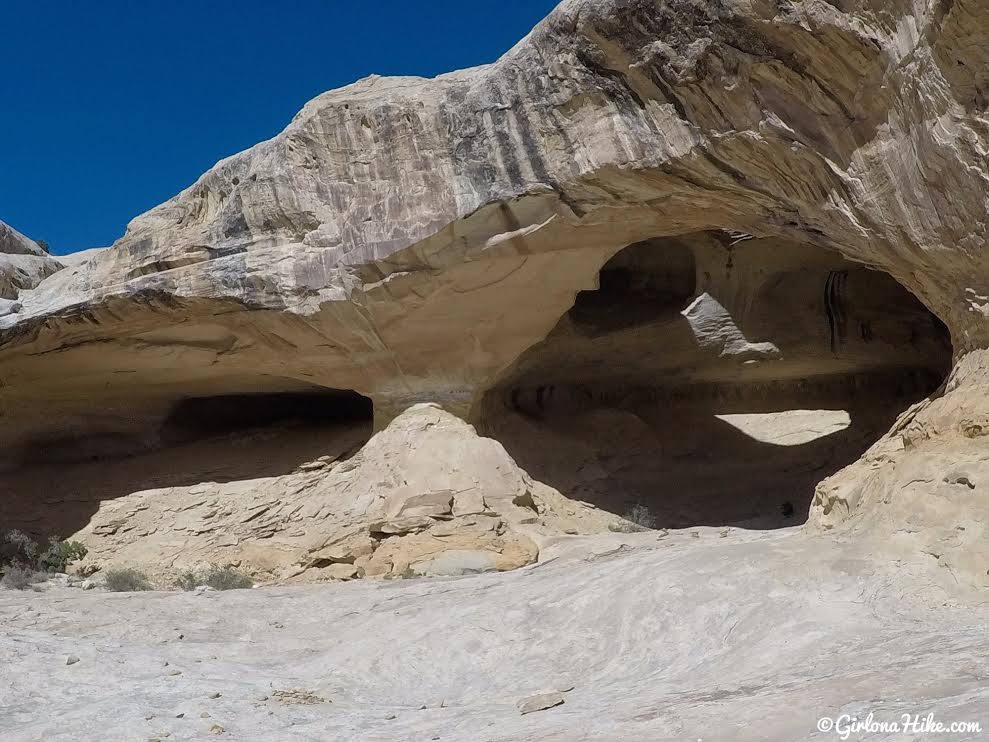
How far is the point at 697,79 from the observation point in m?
7.20

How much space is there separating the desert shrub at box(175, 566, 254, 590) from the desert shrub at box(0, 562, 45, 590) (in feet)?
4.51

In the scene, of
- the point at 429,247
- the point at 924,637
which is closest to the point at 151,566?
the point at 429,247

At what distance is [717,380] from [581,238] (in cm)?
465

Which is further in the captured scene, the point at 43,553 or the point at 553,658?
the point at 43,553

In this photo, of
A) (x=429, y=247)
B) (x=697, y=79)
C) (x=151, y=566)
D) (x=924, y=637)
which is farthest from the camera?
(x=151, y=566)

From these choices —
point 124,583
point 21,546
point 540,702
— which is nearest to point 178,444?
point 21,546

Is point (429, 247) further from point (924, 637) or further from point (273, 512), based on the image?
point (924, 637)

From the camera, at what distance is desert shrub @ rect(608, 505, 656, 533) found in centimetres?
988

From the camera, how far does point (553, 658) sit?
16.2 feet

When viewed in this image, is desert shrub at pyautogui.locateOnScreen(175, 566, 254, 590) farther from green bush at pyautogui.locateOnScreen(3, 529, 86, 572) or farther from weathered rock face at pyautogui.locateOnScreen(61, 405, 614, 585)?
green bush at pyautogui.locateOnScreen(3, 529, 86, 572)

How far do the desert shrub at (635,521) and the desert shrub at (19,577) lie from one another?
5.87 m

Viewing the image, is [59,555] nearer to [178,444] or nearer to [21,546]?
[21,546]

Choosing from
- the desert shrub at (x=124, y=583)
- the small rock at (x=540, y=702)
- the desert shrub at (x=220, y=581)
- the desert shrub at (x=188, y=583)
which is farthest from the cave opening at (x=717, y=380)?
the small rock at (x=540, y=702)

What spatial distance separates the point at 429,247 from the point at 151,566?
482cm
